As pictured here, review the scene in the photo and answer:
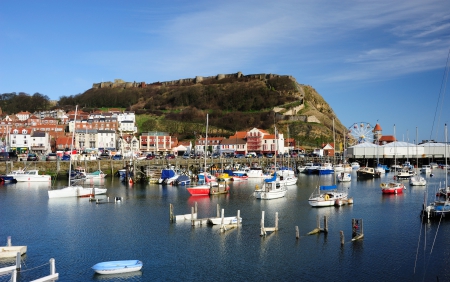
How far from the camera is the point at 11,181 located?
2372 inches

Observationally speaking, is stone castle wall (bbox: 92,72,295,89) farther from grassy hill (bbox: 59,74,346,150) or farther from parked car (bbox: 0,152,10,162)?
parked car (bbox: 0,152,10,162)

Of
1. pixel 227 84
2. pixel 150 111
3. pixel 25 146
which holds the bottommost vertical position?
pixel 25 146

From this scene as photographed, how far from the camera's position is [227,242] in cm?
2673

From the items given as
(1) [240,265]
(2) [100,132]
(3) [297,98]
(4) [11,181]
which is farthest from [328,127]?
(1) [240,265]

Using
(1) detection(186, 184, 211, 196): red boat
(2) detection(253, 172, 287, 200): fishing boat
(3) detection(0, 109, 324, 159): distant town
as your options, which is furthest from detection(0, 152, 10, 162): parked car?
(2) detection(253, 172, 287, 200): fishing boat

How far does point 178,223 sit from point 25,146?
243 feet

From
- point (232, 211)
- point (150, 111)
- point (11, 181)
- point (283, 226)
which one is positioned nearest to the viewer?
point (283, 226)

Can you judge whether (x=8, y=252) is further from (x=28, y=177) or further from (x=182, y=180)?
(x=28, y=177)

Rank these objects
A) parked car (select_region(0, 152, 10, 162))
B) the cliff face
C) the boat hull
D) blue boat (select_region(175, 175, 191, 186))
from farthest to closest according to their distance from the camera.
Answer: the cliff face, parked car (select_region(0, 152, 10, 162)), blue boat (select_region(175, 175, 191, 186)), the boat hull

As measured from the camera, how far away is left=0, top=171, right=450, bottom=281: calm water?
71.5 feet

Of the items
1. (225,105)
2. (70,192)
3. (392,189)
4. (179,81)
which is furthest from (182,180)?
(179,81)

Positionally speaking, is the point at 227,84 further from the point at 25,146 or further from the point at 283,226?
the point at 283,226

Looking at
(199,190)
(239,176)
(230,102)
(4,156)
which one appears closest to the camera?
(199,190)

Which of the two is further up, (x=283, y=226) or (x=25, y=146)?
(x=25, y=146)
